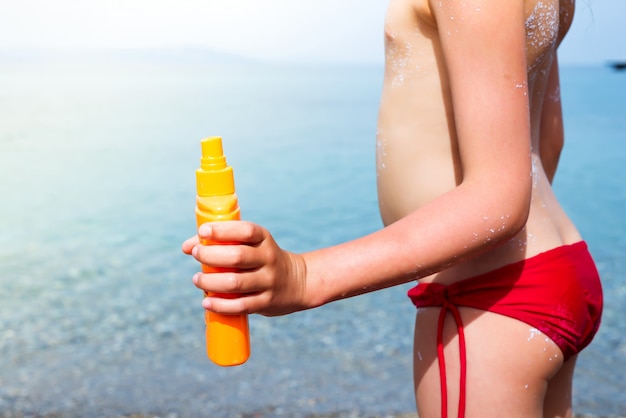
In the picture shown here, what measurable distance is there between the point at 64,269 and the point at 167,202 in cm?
330

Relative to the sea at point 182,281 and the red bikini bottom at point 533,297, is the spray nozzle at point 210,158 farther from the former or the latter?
the sea at point 182,281

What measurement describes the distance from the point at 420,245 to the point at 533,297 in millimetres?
400

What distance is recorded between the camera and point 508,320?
4.70ft

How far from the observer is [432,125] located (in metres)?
1.47

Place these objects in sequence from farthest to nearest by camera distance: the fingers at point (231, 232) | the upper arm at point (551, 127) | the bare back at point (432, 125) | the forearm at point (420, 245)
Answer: the upper arm at point (551, 127) → the bare back at point (432, 125) → the forearm at point (420, 245) → the fingers at point (231, 232)

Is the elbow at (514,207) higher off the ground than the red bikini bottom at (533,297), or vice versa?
the elbow at (514,207)

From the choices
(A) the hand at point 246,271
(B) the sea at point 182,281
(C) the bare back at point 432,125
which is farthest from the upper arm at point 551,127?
(B) the sea at point 182,281

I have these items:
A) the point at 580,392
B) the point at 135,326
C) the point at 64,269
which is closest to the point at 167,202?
the point at 64,269

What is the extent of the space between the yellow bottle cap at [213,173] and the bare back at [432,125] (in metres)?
→ 0.49

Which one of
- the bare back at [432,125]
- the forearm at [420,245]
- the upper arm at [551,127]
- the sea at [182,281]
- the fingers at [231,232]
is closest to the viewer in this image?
the fingers at [231,232]

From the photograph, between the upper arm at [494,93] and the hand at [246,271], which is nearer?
the hand at [246,271]

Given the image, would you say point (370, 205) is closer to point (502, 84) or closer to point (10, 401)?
point (10, 401)

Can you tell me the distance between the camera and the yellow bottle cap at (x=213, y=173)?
1096 mm

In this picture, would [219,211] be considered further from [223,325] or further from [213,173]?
[223,325]
